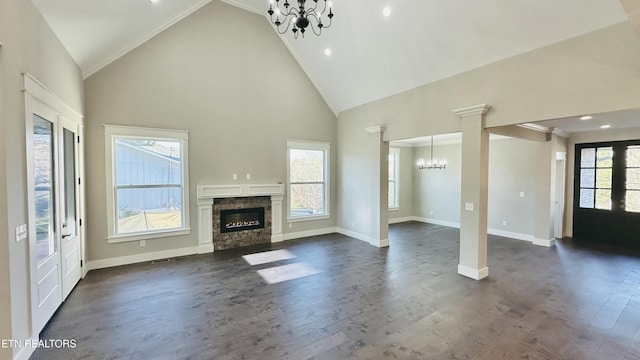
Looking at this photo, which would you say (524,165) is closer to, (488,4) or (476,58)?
(476,58)

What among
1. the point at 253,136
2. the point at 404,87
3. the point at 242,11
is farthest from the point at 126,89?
the point at 404,87

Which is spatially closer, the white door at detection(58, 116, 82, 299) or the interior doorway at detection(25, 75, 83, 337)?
the interior doorway at detection(25, 75, 83, 337)

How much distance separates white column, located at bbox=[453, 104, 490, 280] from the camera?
4.25 m

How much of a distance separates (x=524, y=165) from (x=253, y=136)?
6.70 m

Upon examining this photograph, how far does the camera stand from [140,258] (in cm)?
511

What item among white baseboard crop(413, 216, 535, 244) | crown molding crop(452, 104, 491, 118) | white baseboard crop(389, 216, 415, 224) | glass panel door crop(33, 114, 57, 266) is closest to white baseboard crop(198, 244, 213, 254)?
glass panel door crop(33, 114, 57, 266)

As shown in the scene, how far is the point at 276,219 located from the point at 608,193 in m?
7.87

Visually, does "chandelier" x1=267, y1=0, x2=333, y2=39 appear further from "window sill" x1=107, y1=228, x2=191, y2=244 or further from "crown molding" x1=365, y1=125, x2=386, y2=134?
"window sill" x1=107, y1=228, x2=191, y2=244

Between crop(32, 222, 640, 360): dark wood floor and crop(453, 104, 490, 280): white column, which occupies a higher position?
crop(453, 104, 490, 280): white column

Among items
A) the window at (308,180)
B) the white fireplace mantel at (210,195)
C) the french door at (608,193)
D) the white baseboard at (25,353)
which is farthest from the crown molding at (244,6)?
the french door at (608,193)

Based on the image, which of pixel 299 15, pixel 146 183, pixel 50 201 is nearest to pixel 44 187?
pixel 50 201

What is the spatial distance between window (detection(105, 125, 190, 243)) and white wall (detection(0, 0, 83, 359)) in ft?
7.45

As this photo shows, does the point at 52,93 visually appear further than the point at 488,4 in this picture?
No

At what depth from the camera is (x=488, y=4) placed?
11.2ft
